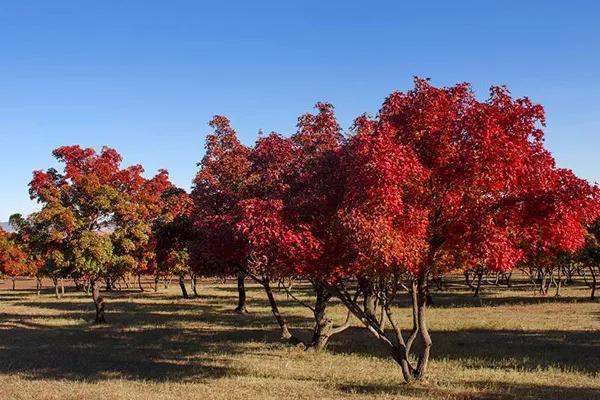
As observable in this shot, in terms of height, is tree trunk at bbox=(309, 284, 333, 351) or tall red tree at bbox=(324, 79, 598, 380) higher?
tall red tree at bbox=(324, 79, 598, 380)

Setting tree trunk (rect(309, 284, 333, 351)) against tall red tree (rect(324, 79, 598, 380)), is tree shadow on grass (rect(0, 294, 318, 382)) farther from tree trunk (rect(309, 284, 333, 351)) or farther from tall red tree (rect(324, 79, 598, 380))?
tall red tree (rect(324, 79, 598, 380))

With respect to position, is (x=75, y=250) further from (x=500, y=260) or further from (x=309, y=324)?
(x=500, y=260)

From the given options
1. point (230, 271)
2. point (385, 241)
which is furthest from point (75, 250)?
point (385, 241)

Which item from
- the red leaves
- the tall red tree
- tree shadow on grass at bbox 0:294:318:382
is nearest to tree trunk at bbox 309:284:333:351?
tree shadow on grass at bbox 0:294:318:382

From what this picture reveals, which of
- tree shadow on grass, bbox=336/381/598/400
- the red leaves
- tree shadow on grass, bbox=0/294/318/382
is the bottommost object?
tree shadow on grass, bbox=0/294/318/382

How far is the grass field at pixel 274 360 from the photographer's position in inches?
667

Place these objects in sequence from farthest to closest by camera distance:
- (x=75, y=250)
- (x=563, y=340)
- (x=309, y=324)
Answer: (x=309, y=324), (x=75, y=250), (x=563, y=340)

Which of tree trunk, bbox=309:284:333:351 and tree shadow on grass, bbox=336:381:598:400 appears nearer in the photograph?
tree shadow on grass, bbox=336:381:598:400

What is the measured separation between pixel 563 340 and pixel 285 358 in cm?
1442

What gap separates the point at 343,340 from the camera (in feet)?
97.9

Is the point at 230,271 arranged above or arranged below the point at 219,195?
below

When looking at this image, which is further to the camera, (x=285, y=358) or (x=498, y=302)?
(x=498, y=302)

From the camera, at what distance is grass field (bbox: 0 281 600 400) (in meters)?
16.9

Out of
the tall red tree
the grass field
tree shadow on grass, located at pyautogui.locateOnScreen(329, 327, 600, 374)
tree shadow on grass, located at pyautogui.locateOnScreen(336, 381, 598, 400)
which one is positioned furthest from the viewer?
tree shadow on grass, located at pyautogui.locateOnScreen(329, 327, 600, 374)
